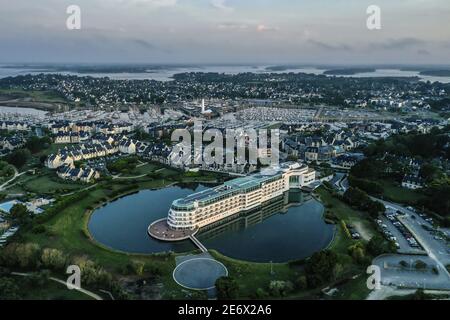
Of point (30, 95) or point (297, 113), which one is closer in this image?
point (297, 113)

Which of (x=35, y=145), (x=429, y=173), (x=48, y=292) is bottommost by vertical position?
(x=48, y=292)

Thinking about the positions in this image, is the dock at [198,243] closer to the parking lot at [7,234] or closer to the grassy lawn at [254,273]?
the grassy lawn at [254,273]

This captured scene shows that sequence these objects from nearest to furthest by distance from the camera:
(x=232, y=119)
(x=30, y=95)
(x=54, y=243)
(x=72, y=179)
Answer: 1. (x=54, y=243)
2. (x=72, y=179)
3. (x=232, y=119)
4. (x=30, y=95)

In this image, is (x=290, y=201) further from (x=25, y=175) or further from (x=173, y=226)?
(x=25, y=175)

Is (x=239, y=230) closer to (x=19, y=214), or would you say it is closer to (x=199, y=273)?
(x=199, y=273)

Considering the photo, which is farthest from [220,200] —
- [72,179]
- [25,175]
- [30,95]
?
[30,95]

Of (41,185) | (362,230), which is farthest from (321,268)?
(41,185)

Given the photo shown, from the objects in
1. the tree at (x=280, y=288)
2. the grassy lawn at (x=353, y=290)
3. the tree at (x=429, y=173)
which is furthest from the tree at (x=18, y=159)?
the tree at (x=429, y=173)
